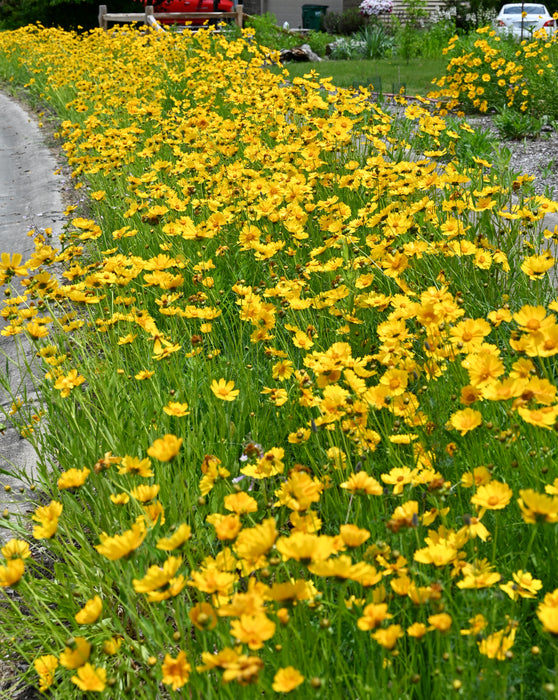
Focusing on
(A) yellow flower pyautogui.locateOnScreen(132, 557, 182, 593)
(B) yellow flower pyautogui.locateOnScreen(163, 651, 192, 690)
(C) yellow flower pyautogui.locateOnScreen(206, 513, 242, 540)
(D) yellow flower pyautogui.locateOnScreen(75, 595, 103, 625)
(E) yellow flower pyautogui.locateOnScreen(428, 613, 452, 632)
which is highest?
(C) yellow flower pyautogui.locateOnScreen(206, 513, 242, 540)

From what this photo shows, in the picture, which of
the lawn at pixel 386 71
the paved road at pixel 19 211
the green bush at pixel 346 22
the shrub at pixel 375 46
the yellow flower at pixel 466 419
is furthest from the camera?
the green bush at pixel 346 22

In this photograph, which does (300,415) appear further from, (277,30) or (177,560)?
(277,30)

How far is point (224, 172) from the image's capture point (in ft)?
12.4

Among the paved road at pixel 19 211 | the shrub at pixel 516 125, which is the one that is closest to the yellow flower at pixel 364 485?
the paved road at pixel 19 211

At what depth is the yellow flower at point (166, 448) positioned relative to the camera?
1.30 metres

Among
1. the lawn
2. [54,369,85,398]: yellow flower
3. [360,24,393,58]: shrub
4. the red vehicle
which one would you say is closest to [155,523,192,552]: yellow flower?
[54,369,85,398]: yellow flower

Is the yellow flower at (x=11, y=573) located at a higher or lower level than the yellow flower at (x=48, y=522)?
lower

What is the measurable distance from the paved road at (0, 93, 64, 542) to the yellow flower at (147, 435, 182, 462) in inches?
37.9

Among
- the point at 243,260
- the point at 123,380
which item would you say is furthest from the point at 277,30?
the point at 123,380

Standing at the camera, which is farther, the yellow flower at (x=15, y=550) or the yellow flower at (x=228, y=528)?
the yellow flower at (x=15, y=550)

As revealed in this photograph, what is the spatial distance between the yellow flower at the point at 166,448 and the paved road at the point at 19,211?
96cm

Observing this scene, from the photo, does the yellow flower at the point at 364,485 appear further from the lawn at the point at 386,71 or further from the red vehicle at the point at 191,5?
the red vehicle at the point at 191,5

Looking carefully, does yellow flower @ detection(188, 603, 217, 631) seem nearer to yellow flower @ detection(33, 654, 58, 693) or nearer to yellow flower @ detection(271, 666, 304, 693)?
yellow flower @ detection(271, 666, 304, 693)

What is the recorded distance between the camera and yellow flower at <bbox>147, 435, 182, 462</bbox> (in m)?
1.30
